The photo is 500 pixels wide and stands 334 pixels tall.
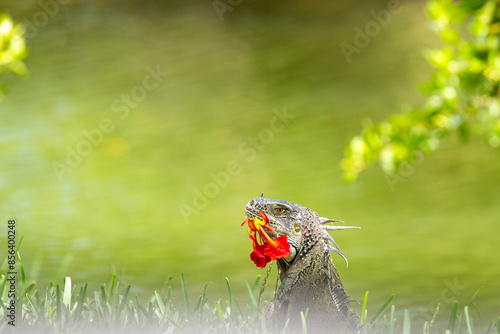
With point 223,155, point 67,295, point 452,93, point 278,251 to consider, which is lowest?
point 223,155

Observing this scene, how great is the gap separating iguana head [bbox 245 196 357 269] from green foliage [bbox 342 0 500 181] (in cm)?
81

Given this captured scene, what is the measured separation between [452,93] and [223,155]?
123 inches

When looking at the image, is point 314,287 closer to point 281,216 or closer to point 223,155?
point 281,216

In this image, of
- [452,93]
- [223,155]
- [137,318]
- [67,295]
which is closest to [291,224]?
[137,318]

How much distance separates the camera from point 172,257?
3.41m

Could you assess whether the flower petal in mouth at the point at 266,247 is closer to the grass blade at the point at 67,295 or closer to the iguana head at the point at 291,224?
the iguana head at the point at 291,224

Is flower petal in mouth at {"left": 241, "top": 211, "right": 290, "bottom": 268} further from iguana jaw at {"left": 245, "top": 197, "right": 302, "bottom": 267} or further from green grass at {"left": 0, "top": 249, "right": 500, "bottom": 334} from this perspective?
green grass at {"left": 0, "top": 249, "right": 500, "bottom": 334}

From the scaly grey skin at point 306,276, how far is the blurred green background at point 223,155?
2.71 ft

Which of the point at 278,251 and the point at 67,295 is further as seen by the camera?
the point at 67,295

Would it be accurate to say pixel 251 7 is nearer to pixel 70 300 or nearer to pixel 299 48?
pixel 299 48

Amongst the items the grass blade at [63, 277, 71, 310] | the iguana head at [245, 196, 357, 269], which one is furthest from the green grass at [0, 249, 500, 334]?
the iguana head at [245, 196, 357, 269]

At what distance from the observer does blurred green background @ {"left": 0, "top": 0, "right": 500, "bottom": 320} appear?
3.31m

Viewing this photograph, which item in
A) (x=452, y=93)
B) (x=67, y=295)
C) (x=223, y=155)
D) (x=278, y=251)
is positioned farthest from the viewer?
(x=223, y=155)

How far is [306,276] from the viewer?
137cm
